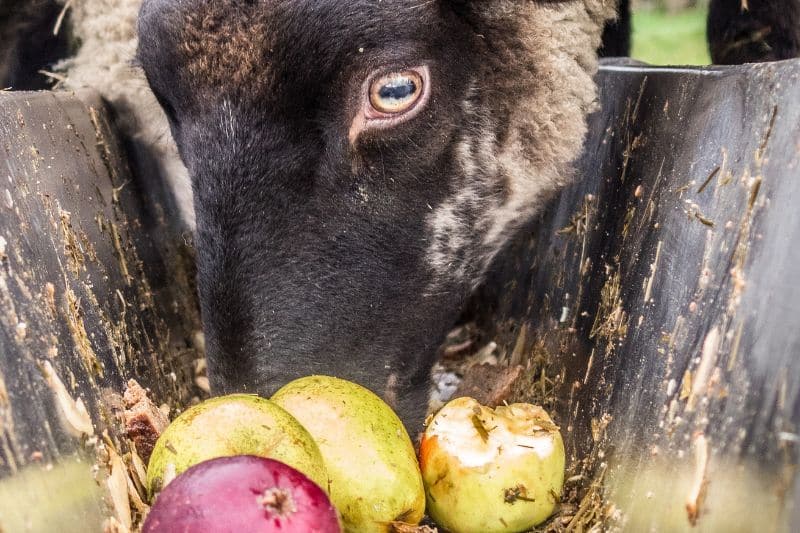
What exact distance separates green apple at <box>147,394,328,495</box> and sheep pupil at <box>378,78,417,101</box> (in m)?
1.08

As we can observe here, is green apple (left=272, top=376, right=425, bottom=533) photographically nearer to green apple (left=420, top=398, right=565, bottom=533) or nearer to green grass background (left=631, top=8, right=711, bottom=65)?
green apple (left=420, top=398, right=565, bottom=533)

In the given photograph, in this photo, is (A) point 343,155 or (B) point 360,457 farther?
(A) point 343,155

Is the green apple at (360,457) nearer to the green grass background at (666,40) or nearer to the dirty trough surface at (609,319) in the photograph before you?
the dirty trough surface at (609,319)

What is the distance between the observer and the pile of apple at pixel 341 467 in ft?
4.30

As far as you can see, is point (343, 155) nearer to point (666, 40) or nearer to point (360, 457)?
point (360, 457)

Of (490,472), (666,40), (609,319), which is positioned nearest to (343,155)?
(609,319)

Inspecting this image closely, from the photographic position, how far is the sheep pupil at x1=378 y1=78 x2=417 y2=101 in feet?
7.55

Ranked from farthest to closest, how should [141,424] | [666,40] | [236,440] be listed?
[666,40] < [141,424] < [236,440]

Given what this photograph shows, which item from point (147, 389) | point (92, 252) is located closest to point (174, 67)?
point (92, 252)

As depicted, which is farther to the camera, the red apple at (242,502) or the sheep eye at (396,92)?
the sheep eye at (396,92)

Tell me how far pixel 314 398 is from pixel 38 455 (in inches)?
25.6

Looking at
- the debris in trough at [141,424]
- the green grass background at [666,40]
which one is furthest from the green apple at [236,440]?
the green grass background at [666,40]

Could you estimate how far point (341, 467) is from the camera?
177 centimetres

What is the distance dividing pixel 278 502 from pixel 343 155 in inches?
50.9
